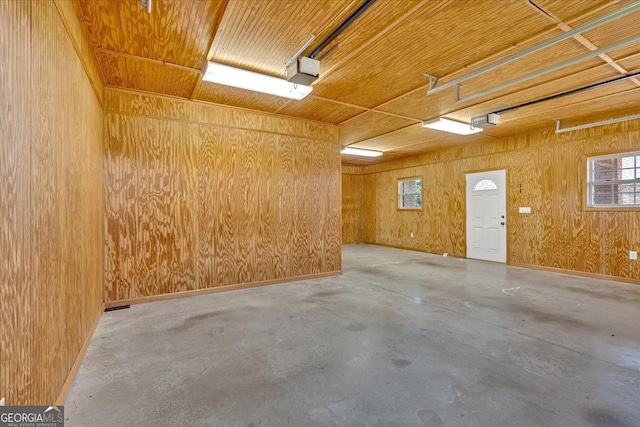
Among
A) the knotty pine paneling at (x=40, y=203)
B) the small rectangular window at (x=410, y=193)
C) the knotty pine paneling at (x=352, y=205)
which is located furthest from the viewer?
the knotty pine paneling at (x=352, y=205)

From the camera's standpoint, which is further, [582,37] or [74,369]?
[582,37]

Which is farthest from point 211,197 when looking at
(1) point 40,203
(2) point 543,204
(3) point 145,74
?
(2) point 543,204

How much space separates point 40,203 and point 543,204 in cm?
712

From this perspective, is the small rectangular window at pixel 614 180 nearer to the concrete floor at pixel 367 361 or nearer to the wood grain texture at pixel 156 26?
the concrete floor at pixel 367 361

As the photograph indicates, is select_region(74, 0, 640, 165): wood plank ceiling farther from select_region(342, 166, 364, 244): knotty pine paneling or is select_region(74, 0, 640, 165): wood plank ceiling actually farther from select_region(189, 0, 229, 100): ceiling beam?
select_region(342, 166, 364, 244): knotty pine paneling

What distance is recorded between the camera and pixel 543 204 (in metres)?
5.71

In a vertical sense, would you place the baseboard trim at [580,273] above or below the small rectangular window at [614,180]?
below

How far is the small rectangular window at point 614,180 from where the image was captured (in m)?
4.75

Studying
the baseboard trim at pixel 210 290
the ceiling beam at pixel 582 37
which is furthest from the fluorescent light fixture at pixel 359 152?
the ceiling beam at pixel 582 37

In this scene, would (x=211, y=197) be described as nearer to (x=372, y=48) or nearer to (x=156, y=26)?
(x=156, y=26)

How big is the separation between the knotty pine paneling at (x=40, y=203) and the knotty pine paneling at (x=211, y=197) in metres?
1.21

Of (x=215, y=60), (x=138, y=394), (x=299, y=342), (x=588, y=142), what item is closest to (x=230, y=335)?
(x=299, y=342)

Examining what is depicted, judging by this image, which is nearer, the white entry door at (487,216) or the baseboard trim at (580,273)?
the baseboard trim at (580,273)

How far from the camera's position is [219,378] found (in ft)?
6.96
